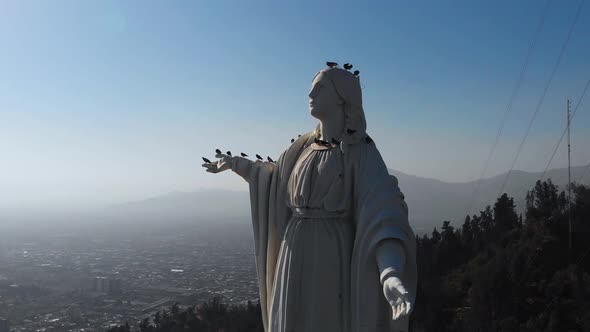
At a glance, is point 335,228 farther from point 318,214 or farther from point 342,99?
point 342,99

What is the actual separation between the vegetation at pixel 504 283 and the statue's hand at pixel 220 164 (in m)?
17.4

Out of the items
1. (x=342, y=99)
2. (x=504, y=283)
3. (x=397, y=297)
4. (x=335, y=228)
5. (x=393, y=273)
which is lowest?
(x=504, y=283)

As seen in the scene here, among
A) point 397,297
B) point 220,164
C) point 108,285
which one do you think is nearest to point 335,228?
point 397,297

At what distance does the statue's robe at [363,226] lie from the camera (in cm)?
425

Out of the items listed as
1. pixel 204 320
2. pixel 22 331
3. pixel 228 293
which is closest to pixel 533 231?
pixel 204 320

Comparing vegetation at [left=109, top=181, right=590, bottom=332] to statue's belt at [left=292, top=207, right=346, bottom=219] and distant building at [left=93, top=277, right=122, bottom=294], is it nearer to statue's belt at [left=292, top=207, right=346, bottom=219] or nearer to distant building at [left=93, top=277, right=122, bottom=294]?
statue's belt at [left=292, top=207, right=346, bottom=219]

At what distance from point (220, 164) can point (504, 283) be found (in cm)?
2047

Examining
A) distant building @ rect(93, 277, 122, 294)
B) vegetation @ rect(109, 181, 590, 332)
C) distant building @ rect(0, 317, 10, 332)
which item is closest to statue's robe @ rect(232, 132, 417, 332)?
vegetation @ rect(109, 181, 590, 332)

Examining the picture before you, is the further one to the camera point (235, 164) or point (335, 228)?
point (235, 164)

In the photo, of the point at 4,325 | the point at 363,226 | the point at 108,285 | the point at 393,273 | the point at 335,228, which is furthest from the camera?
the point at 108,285

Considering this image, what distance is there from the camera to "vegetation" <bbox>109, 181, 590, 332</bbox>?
20.7 metres

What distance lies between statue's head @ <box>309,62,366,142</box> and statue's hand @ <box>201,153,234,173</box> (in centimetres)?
→ 124

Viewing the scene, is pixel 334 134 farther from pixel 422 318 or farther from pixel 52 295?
pixel 52 295

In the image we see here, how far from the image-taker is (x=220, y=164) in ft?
18.6
